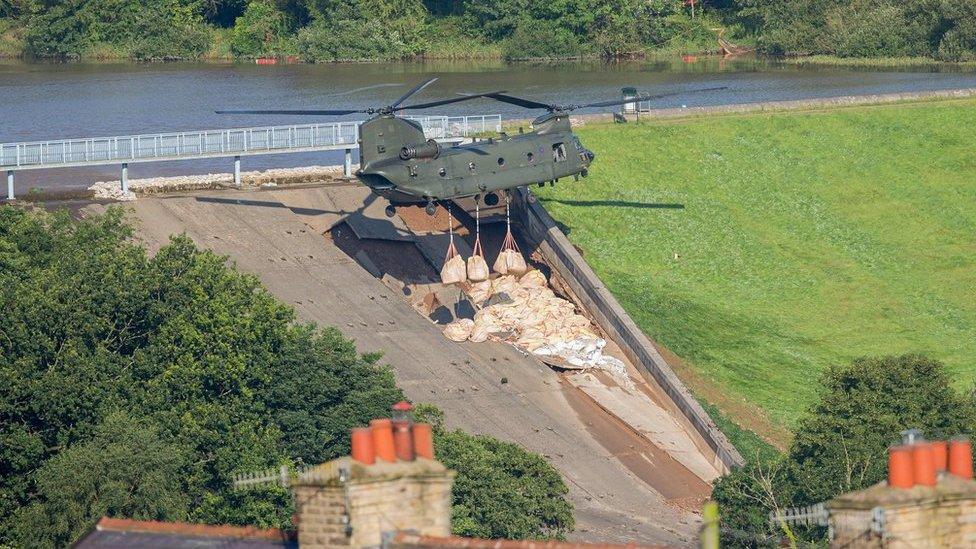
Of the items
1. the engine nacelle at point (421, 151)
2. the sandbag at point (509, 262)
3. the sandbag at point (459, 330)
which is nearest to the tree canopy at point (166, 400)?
the engine nacelle at point (421, 151)

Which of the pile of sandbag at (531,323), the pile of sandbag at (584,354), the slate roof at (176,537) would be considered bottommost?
the pile of sandbag at (584,354)

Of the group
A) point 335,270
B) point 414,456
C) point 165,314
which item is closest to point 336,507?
point 414,456

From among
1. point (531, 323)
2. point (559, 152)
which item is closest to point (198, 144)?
point (559, 152)

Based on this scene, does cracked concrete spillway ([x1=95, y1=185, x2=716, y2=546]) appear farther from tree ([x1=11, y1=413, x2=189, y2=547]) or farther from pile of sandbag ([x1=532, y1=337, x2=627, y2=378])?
tree ([x1=11, y1=413, x2=189, y2=547])

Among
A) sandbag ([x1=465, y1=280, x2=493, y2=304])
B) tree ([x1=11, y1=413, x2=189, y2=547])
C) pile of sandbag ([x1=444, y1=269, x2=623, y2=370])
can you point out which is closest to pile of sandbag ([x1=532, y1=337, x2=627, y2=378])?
pile of sandbag ([x1=444, y1=269, x2=623, y2=370])

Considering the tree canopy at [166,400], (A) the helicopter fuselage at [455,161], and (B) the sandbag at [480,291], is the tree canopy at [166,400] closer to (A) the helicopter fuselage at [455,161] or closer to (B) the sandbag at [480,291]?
(A) the helicopter fuselage at [455,161]

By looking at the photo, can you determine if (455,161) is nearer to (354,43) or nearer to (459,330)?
(459,330)
